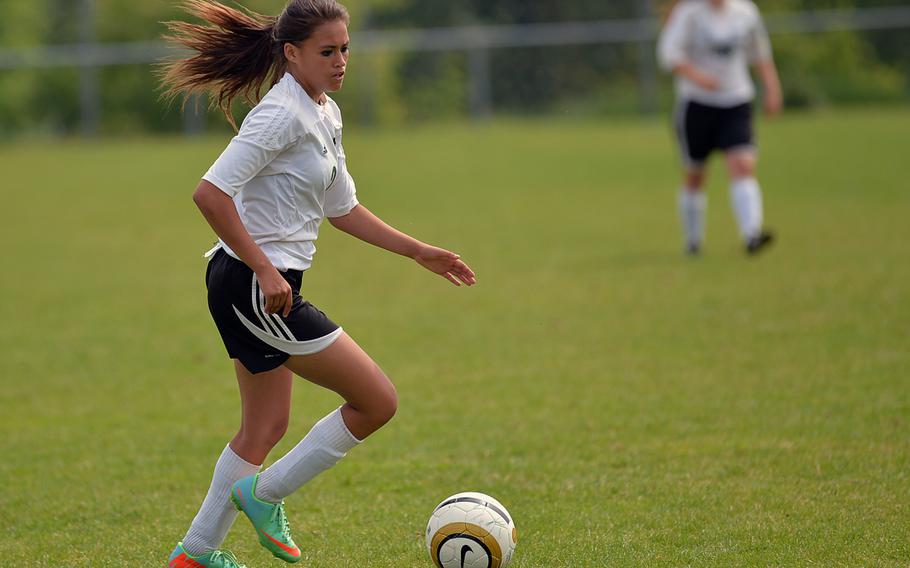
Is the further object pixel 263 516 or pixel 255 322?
pixel 263 516

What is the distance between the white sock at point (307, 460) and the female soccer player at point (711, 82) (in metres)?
7.02

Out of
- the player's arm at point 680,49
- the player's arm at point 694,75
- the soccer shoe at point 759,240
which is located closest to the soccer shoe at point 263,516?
the soccer shoe at point 759,240

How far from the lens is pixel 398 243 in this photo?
12.6 feet

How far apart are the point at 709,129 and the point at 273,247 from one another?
745 cm

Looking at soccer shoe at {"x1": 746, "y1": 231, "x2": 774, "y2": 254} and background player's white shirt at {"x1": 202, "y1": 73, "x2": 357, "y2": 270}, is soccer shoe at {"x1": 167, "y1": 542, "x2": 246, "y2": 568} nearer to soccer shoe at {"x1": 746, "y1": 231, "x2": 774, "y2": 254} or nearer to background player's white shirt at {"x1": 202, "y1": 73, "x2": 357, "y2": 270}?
background player's white shirt at {"x1": 202, "y1": 73, "x2": 357, "y2": 270}

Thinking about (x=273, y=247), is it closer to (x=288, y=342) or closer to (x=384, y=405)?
(x=288, y=342)

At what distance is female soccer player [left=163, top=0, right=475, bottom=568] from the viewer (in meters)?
3.36

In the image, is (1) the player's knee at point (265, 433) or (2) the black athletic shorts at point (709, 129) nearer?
(1) the player's knee at point (265, 433)

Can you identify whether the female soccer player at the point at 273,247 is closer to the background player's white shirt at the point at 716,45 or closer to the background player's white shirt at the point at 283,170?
the background player's white shirt at the point at 283,170

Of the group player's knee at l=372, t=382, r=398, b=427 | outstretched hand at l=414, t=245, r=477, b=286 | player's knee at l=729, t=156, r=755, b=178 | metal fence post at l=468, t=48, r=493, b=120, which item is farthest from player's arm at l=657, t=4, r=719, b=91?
metal fence post at l=468, t=48, r=493, b=120

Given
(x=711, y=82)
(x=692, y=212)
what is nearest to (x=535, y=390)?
(x=692, y=212)

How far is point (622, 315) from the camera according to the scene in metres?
8.09

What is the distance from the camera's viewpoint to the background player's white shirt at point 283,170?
10.9ft

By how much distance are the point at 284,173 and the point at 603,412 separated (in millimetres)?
2741
